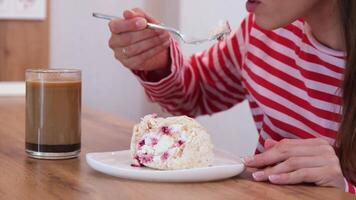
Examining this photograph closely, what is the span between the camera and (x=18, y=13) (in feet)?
7.14

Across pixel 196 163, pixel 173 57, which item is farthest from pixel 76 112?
pixel 173 57

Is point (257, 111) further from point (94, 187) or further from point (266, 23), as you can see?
point (94, 187)

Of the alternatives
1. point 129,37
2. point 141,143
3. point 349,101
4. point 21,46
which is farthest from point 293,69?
point 21,46

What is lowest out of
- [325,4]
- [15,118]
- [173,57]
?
[15,118]

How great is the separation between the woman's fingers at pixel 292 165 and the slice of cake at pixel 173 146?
0.07 meters

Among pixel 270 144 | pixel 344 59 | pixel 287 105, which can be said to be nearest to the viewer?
pixel 270 144

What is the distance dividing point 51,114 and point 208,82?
73 cm

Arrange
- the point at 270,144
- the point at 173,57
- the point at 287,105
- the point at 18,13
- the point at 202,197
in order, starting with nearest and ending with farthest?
the point at 202,197 → the point at 270,144 → the point at 287,105 → the point at 173,57 → the point at 18,13

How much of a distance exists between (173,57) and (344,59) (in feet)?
1.33

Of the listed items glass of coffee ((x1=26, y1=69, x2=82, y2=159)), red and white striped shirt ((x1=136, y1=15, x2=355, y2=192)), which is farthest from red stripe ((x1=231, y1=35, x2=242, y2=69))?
glass of coffee ((x1=26, y1=69, x2=82, y2=159))

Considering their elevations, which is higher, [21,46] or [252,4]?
[252,4]

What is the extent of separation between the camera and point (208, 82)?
1697 millimetres

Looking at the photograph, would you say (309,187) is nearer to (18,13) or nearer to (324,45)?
(324,45)

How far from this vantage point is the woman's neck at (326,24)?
129cm
